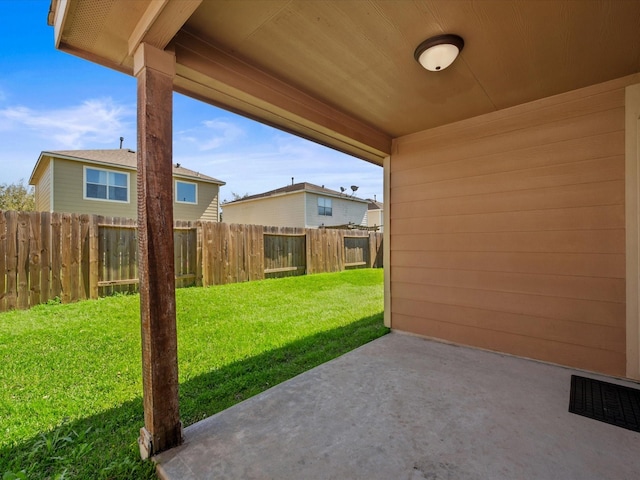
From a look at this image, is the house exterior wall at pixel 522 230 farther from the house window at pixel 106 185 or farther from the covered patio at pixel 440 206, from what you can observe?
the house window at pixel 106 185

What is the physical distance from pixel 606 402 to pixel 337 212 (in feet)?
46.3

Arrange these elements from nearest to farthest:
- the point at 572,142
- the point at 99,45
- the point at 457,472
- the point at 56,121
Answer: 1. the point at 457,472
2. the point at 99,45
3. the point at 572,142
4. the point at 56,121

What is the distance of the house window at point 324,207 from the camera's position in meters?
15.1

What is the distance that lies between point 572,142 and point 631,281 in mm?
1329

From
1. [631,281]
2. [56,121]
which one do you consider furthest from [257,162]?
[631,281]

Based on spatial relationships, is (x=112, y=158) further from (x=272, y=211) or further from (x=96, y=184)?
(x=272, y=211)

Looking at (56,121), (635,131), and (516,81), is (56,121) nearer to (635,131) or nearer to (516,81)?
(516,81)

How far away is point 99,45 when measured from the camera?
179cm

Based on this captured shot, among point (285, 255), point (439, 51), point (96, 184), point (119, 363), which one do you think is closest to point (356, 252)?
point (285, 255)

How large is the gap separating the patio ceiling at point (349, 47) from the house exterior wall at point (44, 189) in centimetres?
934

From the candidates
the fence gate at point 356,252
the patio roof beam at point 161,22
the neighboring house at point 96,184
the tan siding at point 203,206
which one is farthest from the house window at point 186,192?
the patio roof beam at point 161,22

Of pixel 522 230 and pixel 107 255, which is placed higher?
pixel 522 230

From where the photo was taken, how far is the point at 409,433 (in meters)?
1.82

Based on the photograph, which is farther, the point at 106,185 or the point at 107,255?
the point at 106,185
